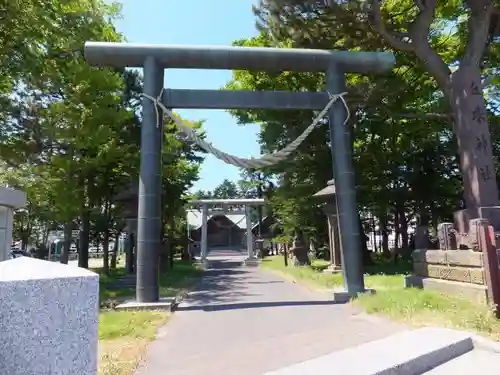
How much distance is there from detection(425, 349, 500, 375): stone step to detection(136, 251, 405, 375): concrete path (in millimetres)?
1021

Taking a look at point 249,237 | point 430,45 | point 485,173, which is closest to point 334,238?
point 485,173

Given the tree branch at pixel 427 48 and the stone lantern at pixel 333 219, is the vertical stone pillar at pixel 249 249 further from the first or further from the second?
the tree branch at pixel 427 48

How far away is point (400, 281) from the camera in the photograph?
36.2ft

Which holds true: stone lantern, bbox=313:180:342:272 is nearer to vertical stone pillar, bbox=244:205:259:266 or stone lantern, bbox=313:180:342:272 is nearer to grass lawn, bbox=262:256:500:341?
grass lawn, bbox=262:256:500:341

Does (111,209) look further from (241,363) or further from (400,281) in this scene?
(241,363)

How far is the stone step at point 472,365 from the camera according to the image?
3.93 metres

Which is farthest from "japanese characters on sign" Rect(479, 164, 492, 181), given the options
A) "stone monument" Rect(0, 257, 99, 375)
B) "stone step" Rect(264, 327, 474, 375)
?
"stone monument" Rect(0, 257, 99, 375)

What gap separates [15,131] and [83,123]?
3110mm

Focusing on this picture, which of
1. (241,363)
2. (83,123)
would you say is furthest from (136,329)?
(83,123)

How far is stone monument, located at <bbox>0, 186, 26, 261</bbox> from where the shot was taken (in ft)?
17.2

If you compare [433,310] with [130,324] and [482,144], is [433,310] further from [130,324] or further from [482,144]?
[482,144]

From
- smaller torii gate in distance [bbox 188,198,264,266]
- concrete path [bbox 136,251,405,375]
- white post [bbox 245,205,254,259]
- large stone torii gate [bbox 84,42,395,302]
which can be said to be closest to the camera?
concrete path [bbox 136,251,405,375]

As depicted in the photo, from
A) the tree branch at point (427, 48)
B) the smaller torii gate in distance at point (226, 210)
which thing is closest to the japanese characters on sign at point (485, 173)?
the tree branch at point (427, 48)

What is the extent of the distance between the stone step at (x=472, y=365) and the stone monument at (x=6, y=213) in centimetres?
526
